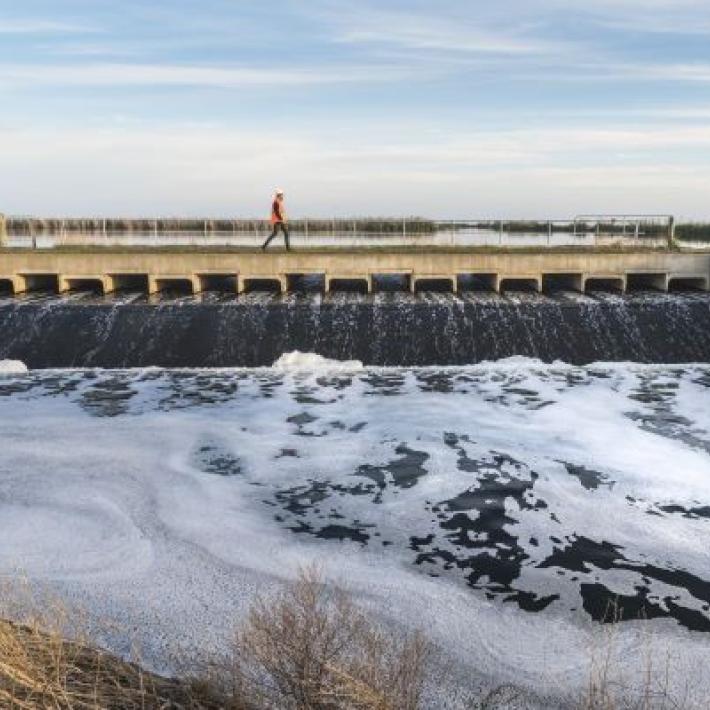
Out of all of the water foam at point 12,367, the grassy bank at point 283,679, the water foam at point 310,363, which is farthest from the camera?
the water foam at point 310,363

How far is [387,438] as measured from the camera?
14406 millimetres

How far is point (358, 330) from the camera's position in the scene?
71.6 ft

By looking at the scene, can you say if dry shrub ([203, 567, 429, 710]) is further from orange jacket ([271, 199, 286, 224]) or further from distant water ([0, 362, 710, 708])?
orange jacket ([271, 199, 286, 224])

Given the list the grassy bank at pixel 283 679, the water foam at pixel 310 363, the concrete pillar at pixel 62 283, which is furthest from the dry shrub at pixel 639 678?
the concrete pillar at pixel 62 283

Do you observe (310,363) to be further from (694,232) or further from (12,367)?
(694,232)

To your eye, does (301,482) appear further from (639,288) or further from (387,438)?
(639,288)

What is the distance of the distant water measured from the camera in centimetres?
802

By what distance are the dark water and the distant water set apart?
6.49ft

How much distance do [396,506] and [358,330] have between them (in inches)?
437

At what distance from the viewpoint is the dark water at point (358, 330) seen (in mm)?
20547

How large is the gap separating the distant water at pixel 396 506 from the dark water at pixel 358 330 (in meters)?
1.98

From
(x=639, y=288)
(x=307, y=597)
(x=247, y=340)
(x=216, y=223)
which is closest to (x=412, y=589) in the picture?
(x=307, y=597)

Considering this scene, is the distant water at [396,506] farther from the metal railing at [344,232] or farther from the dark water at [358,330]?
the metal railing at [344,232]

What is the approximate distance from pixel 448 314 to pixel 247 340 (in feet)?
20.3
